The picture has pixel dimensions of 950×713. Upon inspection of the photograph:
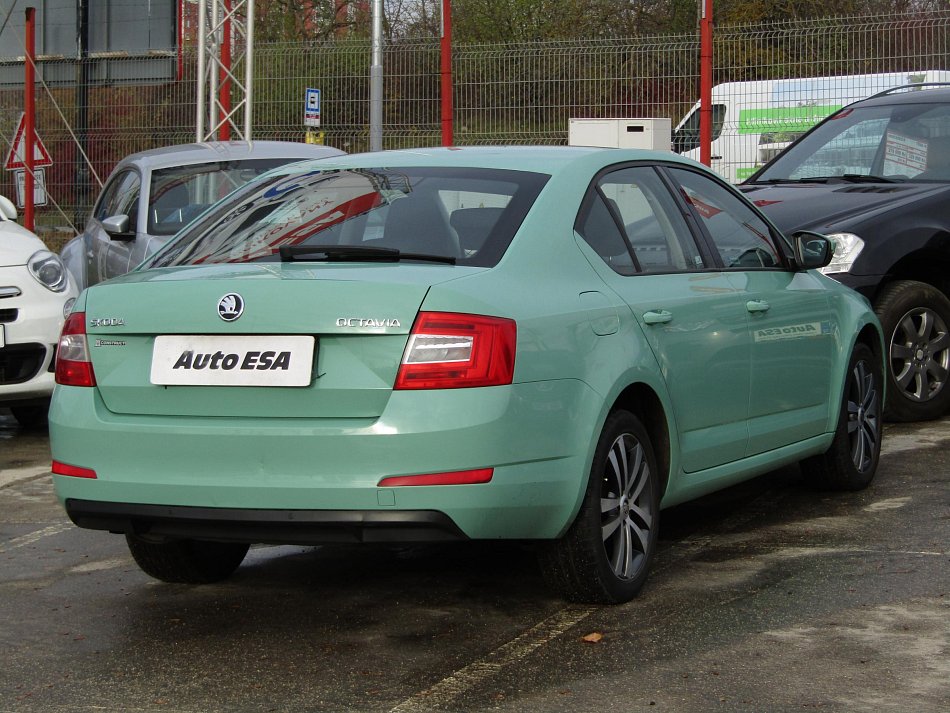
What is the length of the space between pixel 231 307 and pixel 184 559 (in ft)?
4.14

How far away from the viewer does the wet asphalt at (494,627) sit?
4105mm

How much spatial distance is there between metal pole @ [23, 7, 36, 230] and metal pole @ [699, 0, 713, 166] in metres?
9.60

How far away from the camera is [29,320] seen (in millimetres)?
8836

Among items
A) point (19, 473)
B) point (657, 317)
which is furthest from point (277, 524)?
point (19, 473)

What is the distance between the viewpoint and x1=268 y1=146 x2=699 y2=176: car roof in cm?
526

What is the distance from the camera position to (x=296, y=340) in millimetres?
4363

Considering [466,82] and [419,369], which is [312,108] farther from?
[419,369]

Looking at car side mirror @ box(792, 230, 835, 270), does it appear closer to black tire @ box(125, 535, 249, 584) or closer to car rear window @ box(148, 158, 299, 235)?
black tire @ box(125, 535, 249, 584)

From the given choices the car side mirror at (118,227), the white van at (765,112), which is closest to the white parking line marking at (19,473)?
the car side mirror at (118,227)

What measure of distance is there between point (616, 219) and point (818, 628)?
153cm

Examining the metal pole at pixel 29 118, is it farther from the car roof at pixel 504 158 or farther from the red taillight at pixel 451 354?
the red taillight at pixel 451 354

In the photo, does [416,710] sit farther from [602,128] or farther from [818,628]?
[602,128]

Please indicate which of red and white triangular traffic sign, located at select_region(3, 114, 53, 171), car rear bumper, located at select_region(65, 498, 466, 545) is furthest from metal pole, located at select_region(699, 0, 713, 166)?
car rear bumper, located at select_region(65, 498, 466, 545)

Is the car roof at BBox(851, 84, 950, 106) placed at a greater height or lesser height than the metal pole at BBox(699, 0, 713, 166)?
lesser
